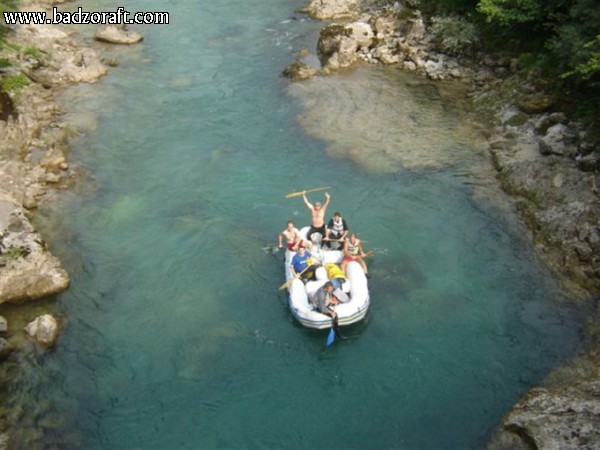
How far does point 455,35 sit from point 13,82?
16.8 metres

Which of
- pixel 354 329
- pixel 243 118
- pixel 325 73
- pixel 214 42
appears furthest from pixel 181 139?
pixel 354 329

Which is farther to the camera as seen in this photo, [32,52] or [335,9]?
[335,9]

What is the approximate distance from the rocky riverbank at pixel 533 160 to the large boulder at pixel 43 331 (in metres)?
9.37

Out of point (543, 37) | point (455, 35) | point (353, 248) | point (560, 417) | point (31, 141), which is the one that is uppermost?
point (543, 37)

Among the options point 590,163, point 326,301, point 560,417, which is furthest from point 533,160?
point 560,417

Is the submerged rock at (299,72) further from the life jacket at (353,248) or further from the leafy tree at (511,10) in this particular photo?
the life jacket at (353,248)

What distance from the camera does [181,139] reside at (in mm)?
18672

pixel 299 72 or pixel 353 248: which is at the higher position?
pixel 299 72

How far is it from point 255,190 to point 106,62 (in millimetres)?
11297

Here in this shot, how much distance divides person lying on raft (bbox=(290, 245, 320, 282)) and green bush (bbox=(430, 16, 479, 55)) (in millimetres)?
12353

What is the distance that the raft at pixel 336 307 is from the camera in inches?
457

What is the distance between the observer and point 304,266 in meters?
12.6

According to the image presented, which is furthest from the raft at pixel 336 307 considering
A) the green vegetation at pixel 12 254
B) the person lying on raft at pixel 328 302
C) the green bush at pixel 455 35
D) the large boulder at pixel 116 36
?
the large boulder at pixel 116 36

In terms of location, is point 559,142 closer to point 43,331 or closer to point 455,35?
point 455,35
